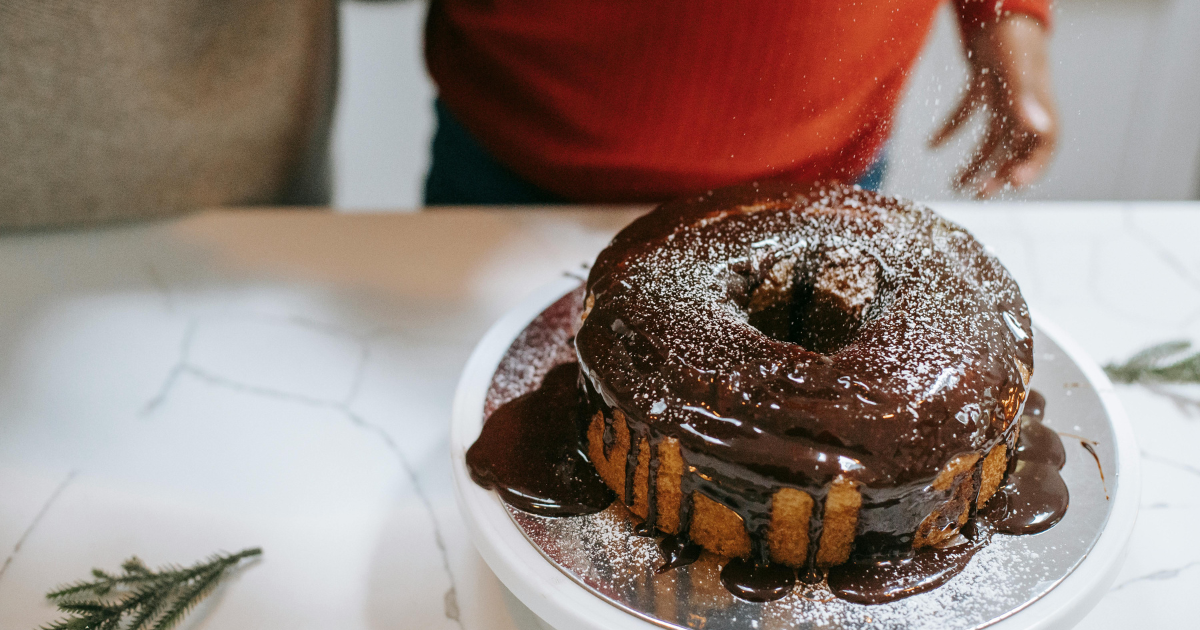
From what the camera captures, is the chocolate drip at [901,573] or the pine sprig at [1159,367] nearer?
the chocolate drip at [901,573]

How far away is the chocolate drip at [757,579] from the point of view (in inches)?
26.6

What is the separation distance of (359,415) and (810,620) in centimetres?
64

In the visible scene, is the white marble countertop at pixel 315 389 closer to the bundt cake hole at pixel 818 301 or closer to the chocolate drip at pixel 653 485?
the chocolate drip at pixel 653 485

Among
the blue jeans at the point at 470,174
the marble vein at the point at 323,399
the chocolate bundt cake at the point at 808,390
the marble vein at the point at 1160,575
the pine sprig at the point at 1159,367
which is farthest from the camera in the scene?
the blue jeans at the point at 470,174

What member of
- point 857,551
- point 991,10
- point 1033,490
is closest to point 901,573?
point 857,551

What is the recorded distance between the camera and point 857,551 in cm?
70

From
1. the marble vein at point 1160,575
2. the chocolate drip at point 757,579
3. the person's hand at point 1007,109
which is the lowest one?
the marble vein at point 1160,575

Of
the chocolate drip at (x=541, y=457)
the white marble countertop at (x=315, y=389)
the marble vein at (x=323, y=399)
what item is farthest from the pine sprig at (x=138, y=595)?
the chocolate drip at (x=541, y=457)

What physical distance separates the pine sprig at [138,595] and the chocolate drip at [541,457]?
29 cm

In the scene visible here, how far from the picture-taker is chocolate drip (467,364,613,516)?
0.75m

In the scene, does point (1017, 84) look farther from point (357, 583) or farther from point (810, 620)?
point (357, 583)

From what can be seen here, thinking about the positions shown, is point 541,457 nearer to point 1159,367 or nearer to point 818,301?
point 818,301

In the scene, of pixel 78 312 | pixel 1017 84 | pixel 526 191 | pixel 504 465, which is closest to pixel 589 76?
pixel 526 191

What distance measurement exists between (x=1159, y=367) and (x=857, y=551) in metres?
0.68
